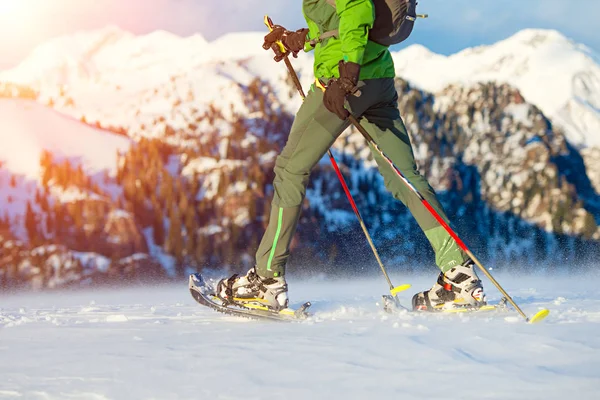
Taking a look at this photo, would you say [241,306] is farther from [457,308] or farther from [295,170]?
[457,308]

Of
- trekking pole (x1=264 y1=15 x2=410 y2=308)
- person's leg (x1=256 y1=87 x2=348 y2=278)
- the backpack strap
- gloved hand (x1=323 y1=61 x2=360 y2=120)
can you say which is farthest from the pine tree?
gloved hand (x1=323 y1=61 x2=360 y2=120)

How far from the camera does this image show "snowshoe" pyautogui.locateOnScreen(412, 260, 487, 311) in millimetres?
3314

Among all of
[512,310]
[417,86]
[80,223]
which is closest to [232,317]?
[512,310]

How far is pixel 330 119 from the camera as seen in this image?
10.6 feet

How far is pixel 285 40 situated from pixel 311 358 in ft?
7.36

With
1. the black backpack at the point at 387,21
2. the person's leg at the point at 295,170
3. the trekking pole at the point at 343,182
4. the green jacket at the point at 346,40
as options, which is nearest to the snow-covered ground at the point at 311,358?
the person's leg at the point at 295,170

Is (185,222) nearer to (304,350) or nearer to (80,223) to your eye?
(80,223)

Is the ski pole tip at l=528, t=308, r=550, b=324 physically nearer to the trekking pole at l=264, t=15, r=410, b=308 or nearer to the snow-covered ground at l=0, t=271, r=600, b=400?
the snow-covered ground at l=0, t=271, r=600, b=400

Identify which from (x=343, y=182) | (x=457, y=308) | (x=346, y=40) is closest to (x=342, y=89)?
(x=346, y=40)

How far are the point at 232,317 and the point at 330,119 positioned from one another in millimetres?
1238

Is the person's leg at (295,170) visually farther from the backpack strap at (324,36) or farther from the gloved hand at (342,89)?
the backpack strap at (324,36)

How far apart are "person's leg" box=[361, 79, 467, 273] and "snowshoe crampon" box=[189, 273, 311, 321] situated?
82cm

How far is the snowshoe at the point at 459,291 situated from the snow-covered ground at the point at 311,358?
20cm

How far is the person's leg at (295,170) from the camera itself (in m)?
3.26
